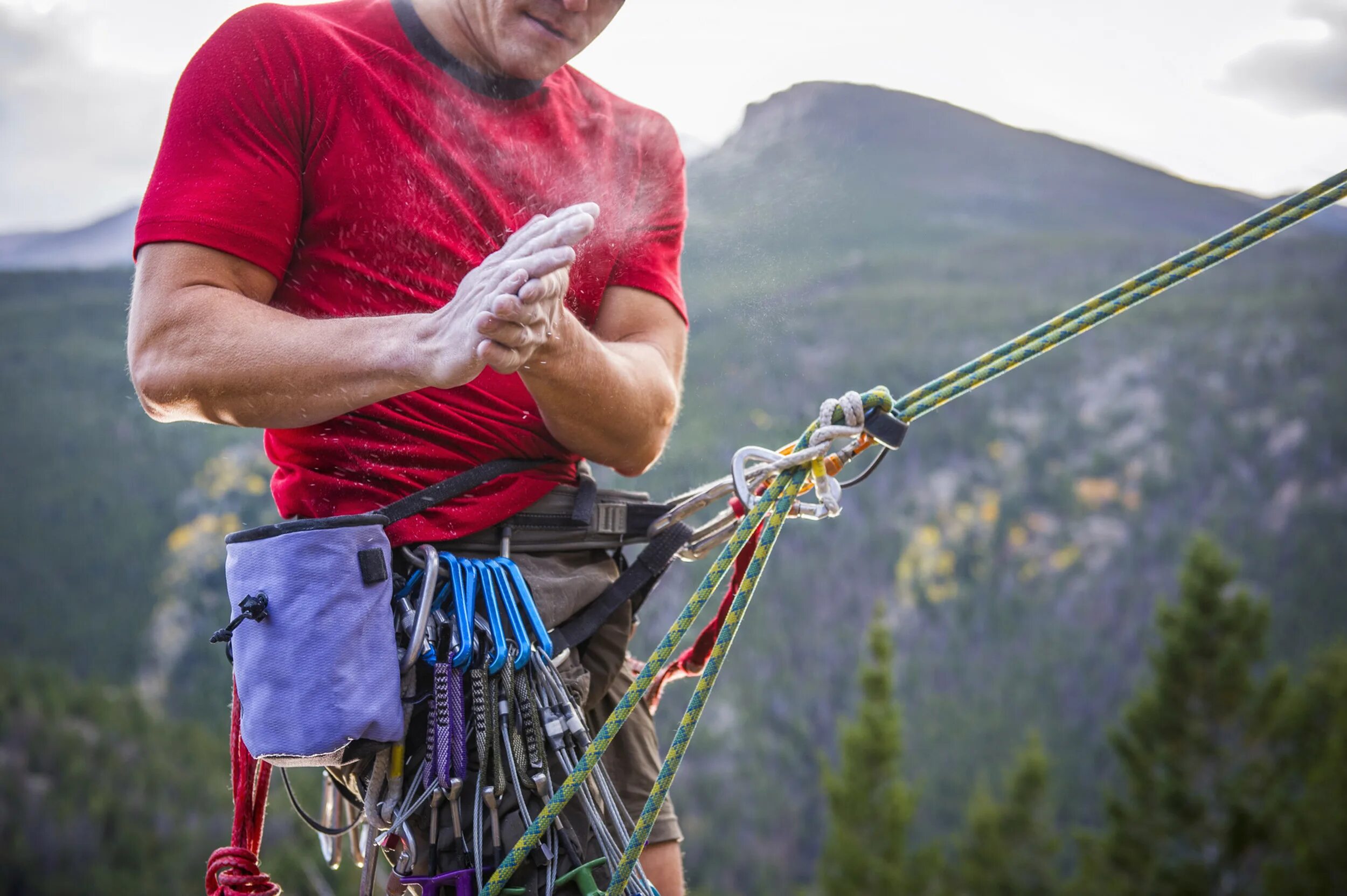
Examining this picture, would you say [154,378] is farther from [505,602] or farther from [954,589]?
[954,589]

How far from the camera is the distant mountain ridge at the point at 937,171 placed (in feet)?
9.46

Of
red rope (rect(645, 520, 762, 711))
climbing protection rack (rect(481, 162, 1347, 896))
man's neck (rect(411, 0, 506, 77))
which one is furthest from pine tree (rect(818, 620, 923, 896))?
man's neck (rect(411, 0, 506, 77))

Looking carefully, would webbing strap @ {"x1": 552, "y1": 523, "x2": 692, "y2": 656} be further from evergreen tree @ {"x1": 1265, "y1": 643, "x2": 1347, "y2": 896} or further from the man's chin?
evergreen tree @ {"x1": 1265, "y1": 643, "x2": 1347, "y2": 896}

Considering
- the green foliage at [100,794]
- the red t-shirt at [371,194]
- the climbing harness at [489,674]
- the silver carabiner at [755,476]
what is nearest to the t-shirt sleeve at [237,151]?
the red t-shirt at [371,194]

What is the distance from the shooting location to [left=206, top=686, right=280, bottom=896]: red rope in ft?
5.99

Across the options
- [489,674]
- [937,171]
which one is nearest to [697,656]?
[489,674]

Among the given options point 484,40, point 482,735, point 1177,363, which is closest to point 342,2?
point 484,40

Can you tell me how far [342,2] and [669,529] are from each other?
113cm

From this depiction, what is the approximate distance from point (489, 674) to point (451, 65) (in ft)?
3.46

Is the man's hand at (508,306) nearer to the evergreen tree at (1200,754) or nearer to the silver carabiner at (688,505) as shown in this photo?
the silver carabiner at (688,505)

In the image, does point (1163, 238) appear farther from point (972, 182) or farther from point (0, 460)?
Answer: point (0, 460)

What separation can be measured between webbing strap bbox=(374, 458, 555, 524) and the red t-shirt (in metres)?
0.02

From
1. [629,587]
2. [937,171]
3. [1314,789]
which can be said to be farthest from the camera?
[1314,789]

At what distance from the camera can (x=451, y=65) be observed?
6.49 feet
